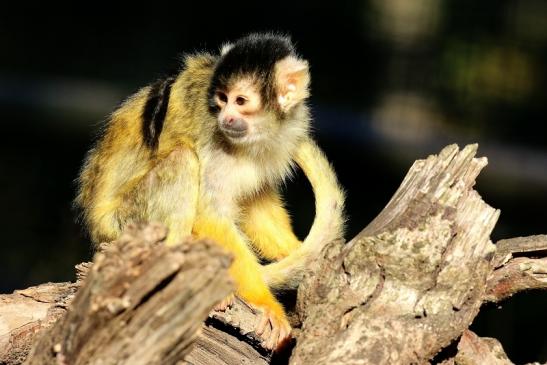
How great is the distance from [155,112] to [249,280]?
81cm

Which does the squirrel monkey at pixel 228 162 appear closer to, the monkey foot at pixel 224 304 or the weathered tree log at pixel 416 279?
the monkey foot at pixel 224 304

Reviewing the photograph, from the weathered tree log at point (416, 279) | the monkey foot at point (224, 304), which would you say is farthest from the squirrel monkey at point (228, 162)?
the weathered tree log at point (416, 279)

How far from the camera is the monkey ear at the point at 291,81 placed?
3748 mm

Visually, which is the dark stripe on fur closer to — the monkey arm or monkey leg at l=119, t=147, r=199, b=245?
monkey leg at l=119, t=147, r=199, b=245

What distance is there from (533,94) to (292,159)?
459 cm

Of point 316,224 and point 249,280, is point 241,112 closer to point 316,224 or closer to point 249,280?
point 316,224

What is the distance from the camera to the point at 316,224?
12.0 feet

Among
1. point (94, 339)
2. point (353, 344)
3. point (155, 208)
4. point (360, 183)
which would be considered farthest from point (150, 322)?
point (360, 183)

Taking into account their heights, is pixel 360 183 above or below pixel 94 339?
above

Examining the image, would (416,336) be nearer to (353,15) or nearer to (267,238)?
(267,238)

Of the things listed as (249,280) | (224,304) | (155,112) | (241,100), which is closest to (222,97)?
(241,100)

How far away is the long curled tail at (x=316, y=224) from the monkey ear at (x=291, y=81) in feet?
0.65

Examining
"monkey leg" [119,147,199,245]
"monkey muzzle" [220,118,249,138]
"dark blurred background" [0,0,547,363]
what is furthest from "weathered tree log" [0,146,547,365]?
"dark blurred background" [0,0,547,363]

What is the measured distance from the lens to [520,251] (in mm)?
3088
